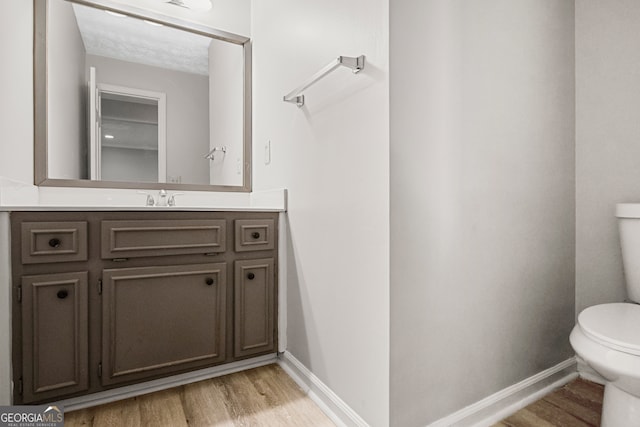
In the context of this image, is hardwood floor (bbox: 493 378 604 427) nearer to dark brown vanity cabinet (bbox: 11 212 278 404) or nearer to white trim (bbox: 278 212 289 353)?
white trim (bbox: 278 212 289 353)

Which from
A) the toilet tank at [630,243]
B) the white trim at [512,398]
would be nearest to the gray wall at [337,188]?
the white trim at [512,398]

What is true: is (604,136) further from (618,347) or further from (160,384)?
→ (160,384)

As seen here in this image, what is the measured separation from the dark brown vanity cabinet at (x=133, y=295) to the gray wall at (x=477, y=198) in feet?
2.74

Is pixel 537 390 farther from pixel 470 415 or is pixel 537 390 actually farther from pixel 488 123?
pixel 488 123

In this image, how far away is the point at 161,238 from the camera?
1399 millimetres

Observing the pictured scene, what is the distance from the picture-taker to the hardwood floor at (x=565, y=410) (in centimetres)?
119

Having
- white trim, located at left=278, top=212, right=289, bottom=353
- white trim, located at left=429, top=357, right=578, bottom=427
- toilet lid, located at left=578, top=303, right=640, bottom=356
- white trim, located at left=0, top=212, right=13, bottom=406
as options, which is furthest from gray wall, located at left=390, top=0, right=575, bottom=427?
white trim, located at left=0, top=212, right=13, bottom=406

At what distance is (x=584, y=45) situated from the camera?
151 cm

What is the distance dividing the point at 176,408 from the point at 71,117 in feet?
4.93

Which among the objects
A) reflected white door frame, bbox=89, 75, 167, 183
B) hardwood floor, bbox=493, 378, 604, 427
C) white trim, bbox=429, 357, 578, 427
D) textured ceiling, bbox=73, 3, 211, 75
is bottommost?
hardwood floor, bbox=493, 378, 604, 427

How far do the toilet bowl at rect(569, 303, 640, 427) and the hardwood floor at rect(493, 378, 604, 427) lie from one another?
161 mm

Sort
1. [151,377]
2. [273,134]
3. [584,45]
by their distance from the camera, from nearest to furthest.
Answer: [151,377] → [584,45] → [273,134]

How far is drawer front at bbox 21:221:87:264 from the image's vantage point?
3.84 ft

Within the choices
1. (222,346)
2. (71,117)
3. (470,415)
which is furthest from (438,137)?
(71,117)
